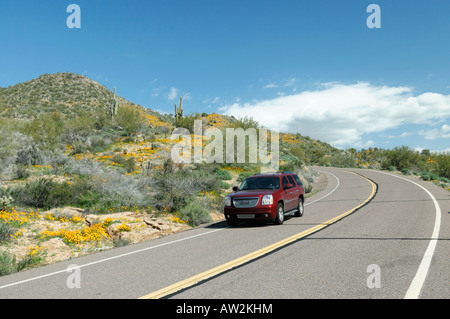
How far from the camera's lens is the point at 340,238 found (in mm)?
8930

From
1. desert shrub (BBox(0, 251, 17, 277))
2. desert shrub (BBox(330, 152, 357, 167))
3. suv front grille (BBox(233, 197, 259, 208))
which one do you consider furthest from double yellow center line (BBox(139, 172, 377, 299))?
desert shrub (BBox(330, 152, 357, 167))

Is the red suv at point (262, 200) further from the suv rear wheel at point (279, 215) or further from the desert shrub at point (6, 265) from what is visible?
the desert shrub at point (6, 265)

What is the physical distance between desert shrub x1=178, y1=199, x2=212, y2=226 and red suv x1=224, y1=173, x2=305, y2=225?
1972 mm

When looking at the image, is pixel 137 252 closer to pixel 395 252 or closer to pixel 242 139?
pixel 395 252

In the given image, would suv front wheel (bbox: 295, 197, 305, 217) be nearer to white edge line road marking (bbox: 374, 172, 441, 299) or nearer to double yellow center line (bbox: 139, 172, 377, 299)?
double yellow center line (bbox: 139, 172, 377, 299)

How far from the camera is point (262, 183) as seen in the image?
529 inches

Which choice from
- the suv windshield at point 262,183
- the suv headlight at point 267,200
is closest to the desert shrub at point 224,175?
the suv windshield at point 262,183

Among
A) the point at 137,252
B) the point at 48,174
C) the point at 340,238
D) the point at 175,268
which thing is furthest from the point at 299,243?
the point at 48,174

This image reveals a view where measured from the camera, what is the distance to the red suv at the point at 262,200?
38.9ft

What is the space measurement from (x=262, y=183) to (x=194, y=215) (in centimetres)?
302

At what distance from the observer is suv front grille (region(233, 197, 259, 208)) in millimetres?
11930

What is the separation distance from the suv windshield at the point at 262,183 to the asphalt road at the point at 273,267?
2629 millimetres

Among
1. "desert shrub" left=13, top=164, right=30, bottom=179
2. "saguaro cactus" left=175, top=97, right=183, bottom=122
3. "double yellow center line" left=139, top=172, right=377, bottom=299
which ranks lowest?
"double yellow center line" left=139, top=172, right=377, bottom=299

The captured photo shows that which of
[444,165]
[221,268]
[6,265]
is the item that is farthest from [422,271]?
[444,165]
